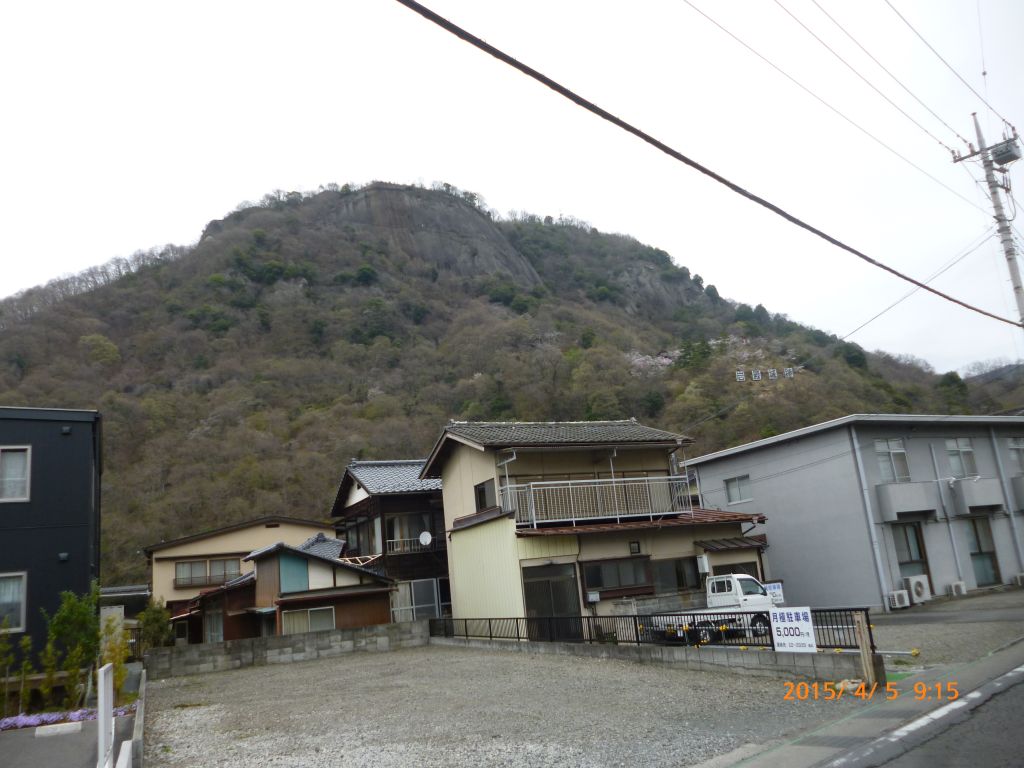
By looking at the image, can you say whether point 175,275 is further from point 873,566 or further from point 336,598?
point 873,566

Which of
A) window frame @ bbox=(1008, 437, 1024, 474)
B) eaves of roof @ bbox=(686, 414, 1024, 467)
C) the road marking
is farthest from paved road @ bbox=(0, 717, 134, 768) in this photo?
window frame @ bbox=(1008, 437, 1024, 474)

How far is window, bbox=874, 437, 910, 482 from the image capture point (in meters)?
21.8

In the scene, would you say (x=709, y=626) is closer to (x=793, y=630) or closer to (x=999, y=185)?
(x=793, y=630)

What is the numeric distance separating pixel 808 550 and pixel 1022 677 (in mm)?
13908

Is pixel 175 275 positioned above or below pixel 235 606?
above

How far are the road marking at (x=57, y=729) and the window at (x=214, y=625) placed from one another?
595 inches

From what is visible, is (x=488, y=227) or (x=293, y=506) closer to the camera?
(x=293, y=506)

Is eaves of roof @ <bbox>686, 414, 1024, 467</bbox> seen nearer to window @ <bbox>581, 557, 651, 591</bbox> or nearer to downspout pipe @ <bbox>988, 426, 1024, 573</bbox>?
downspout pipe @ <bbox>988, 426, 1024, 573</bbox>

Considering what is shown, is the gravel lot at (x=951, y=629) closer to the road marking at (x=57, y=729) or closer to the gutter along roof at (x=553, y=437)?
the gutter along roof at (x=553, y=437)

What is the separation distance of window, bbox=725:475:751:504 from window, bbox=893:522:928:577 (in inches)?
192

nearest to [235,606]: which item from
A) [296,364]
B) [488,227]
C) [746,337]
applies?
[296,364]

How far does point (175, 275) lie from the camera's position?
75.8m

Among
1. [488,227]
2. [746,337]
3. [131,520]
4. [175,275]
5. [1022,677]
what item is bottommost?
[1022,677]

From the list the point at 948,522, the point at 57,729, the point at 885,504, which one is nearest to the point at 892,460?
the point at 885,504
